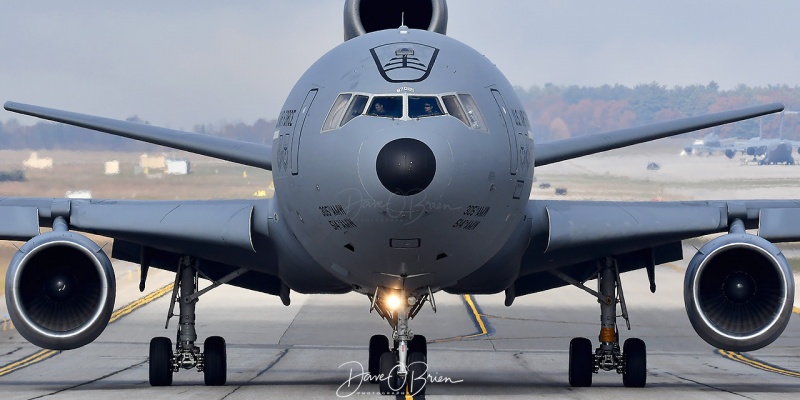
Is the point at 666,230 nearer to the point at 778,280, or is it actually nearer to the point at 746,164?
the point at 778,280

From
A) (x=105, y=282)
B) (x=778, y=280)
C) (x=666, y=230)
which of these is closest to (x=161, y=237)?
(x=105, y=282)

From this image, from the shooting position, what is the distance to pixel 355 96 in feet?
47.4

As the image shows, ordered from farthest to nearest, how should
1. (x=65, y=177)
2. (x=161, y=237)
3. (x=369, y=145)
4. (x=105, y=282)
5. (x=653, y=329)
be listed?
1. (x=65, y=177)
2. (x=653, y=329)
3. (x=161, y=237)
4. (x=105, y=282)
5. (x=369, y=145)

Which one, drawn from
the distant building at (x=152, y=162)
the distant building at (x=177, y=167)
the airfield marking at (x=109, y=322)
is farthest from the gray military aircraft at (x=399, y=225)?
the distant building at (x=152, y=162)

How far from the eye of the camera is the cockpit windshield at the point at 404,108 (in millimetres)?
13992

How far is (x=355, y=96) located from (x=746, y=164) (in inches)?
1114

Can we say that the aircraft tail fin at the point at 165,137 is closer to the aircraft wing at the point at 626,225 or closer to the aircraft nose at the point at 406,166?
the aircraft wing at the point at 626,225

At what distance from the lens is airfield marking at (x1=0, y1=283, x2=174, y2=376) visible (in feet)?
78.5

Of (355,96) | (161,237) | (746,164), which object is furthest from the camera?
(746,164)

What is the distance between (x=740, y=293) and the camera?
17797 millimetres

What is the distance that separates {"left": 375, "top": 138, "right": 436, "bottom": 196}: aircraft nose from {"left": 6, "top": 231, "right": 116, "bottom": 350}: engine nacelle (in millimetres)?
5653

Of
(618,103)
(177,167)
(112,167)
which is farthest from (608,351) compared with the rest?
(618,103)

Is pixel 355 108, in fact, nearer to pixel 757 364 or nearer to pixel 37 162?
pixel 757 364

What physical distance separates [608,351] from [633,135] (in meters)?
3.34
